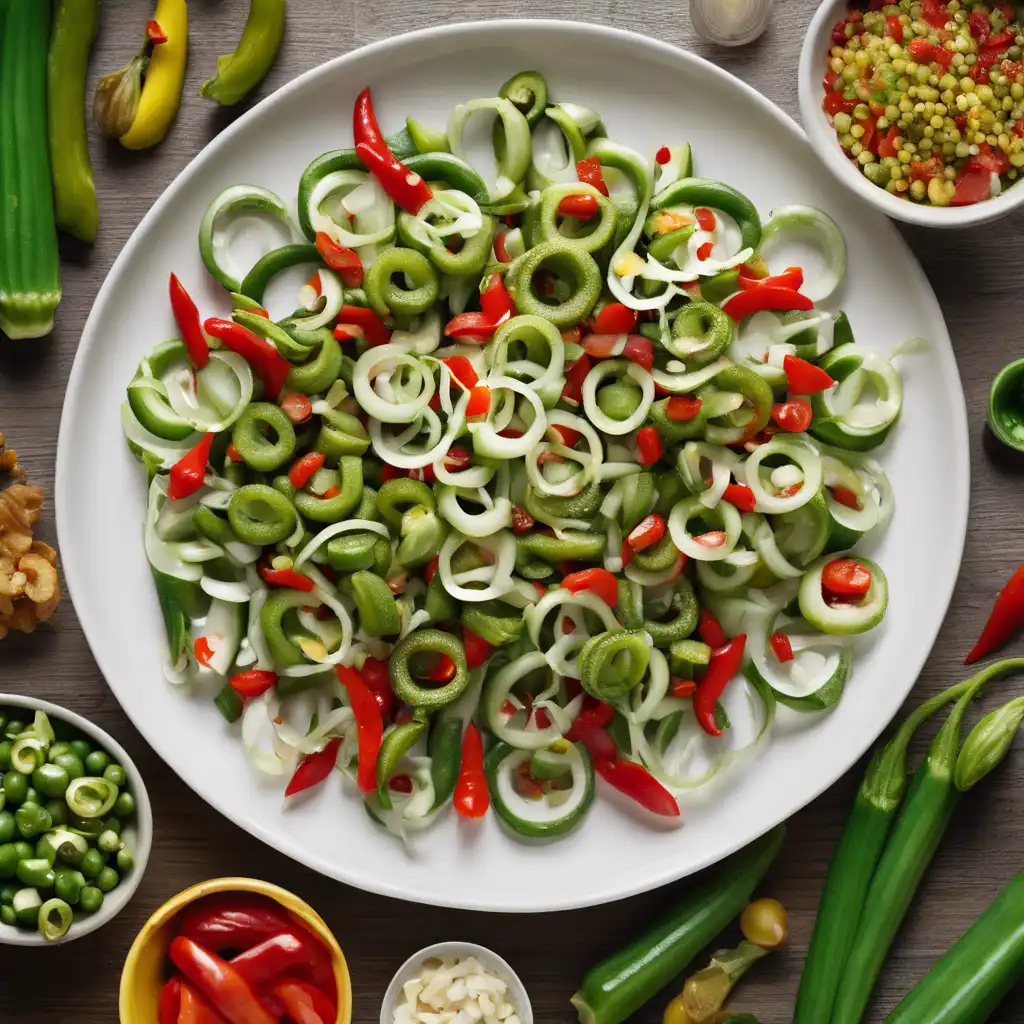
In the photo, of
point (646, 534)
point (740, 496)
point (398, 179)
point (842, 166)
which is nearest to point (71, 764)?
point (646, 534)

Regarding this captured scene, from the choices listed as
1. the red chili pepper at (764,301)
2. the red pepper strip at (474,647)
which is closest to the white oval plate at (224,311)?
the red chili pepper at (764,301)

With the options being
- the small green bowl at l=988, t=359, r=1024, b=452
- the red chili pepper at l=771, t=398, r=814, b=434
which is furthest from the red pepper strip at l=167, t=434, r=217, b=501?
the small green bowl at l=988, t=359, r=1024, b=452

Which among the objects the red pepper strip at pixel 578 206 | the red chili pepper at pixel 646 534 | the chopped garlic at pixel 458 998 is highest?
the red pepper strip at pixel 578 206

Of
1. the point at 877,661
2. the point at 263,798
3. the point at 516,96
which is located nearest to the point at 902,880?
the point at 877,661

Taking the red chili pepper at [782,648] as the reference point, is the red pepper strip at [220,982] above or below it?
below

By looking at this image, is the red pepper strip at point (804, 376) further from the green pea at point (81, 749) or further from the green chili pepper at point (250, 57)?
the green pea at point (81, 749)

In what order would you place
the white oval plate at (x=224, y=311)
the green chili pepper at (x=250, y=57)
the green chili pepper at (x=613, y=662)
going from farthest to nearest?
the green chili pepper at (x=250, y=57) → the white oval plate at (x=224, y=311) → the green chili pepper at (x=613, y=662)

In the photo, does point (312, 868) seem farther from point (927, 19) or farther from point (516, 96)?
point (927, 19)

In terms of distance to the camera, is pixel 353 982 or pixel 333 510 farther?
pixel 353 982

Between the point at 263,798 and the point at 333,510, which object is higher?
the point at 333,510
